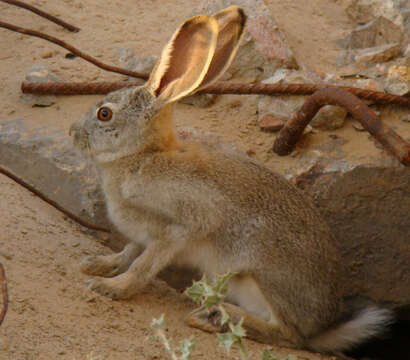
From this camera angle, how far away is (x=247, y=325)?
3.94 meters

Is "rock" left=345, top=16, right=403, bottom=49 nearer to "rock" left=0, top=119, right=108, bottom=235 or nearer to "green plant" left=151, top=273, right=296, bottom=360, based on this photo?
"rock" left=0, top=119, right=108, bottom=235

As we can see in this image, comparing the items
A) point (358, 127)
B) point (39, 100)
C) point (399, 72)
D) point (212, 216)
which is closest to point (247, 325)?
point (212, 216)

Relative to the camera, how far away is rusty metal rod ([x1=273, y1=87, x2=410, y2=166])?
3968 millimetres

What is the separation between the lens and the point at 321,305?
3988 mm

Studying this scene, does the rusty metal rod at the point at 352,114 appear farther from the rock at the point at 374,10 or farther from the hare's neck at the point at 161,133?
the rock at the point at 374,10

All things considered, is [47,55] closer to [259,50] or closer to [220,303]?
[259,50]

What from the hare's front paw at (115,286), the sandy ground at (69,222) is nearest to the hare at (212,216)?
the hare's front paw at (115,286)

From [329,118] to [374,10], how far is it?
5.14 ft

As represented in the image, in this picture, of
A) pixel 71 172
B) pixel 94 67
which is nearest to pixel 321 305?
pixel 71 172

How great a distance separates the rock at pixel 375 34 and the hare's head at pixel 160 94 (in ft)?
6.77

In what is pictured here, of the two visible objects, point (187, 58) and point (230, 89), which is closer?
point (187, 58)

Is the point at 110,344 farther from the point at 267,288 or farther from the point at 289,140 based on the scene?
the point at 289,140

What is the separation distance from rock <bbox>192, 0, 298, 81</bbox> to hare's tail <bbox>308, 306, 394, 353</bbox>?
6.97ft

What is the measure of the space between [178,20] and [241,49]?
89 centimetres
